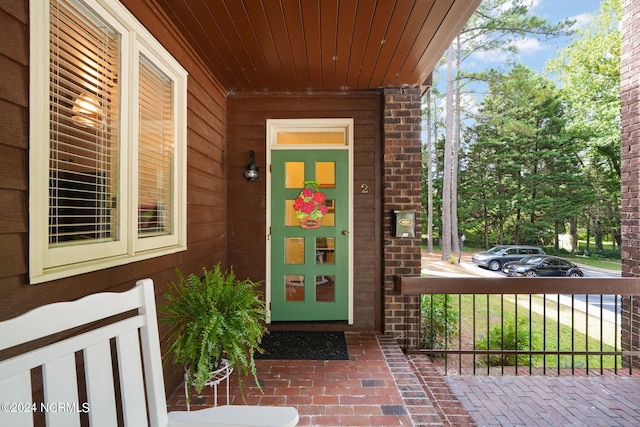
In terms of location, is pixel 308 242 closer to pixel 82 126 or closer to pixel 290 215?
pixel 290 215

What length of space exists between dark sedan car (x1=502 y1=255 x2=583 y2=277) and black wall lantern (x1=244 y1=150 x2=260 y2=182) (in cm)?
579

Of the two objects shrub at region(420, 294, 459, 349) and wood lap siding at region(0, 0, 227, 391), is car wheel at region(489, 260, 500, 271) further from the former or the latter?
wood lap siding at region(0, 0, 227, 391)

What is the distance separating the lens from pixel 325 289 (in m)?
3.27

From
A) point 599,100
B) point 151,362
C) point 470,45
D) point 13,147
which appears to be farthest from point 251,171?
point 599,100

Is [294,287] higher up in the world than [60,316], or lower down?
lower down

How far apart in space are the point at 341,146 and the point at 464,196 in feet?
26.5

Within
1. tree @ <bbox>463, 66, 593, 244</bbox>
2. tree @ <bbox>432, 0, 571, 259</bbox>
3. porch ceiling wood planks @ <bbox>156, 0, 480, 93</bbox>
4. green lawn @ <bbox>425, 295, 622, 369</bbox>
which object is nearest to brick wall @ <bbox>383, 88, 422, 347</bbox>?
porch ceiling wood planks @ <bbox>156, 0, 480, 93</bbox>

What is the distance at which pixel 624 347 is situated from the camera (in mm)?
3117

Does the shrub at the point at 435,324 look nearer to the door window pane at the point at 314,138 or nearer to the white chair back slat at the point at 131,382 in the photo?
the door window pane at the point at 314,138

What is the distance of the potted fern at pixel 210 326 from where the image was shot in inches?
56.7

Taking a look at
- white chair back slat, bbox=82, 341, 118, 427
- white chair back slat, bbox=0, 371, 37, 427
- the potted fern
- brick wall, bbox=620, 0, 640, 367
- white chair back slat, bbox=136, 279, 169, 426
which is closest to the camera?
white chair back slat, bbox=0, 371, 37, 427

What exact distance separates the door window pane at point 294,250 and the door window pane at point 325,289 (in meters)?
0.30

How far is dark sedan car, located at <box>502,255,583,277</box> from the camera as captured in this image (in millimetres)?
6102

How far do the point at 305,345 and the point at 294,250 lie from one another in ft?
3.19
